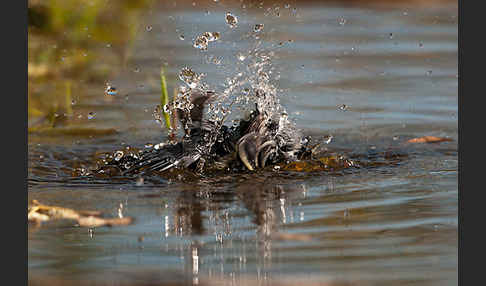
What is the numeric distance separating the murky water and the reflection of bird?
159 millimetres

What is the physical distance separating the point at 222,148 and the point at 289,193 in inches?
29.1

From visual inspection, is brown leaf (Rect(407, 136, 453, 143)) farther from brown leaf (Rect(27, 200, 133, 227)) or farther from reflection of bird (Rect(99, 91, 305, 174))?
brown leaf (Rect(27, 200, 133, 227))

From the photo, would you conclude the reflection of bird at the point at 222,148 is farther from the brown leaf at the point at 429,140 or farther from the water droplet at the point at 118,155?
the brown leaf at the point at 429,140

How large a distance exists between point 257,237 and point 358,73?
4950 mm

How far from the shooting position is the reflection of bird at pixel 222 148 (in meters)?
5.21

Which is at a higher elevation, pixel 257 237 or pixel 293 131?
pixel 293 131

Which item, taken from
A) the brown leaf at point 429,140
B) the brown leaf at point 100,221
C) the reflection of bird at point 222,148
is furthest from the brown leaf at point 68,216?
the brown leaf at point 429,140

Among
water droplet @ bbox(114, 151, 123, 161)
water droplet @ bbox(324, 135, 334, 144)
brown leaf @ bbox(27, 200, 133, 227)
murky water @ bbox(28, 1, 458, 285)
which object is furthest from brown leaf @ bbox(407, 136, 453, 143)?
brown leaf @ bbox(27, 200, 133, 227)

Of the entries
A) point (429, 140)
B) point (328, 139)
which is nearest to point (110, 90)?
point (328, 139)

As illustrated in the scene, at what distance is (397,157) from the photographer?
5758 millimetres

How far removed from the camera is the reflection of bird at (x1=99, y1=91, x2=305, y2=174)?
5.21 meters

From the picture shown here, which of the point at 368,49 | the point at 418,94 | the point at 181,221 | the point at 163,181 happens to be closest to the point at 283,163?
the point at 163,181

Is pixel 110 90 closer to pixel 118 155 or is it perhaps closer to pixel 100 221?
pixel 118 155

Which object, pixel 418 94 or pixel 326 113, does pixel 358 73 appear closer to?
pixel 418 94
